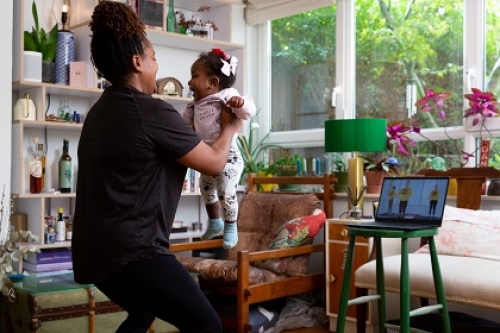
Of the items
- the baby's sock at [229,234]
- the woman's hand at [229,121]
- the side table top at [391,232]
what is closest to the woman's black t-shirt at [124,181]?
the woman's hand at [229,121]

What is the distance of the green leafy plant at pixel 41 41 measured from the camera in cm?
411

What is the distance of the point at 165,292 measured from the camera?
1.87 metres

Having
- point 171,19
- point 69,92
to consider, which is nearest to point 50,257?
point 69,92

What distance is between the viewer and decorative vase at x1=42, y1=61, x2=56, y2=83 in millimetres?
4137

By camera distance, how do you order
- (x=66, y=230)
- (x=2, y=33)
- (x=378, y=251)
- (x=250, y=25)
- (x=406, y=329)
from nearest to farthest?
(x=406, y=329)
(x=378, y=251)
(x=2, y=33)
(x=66, y=230)
(x=250, y=25)

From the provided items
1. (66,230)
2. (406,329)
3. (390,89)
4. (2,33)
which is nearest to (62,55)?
(2,33)

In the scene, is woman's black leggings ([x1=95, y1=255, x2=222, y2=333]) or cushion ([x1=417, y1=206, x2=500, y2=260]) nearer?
woman's black leggings ([x1=95, y1=255, x2=222, y2=333])

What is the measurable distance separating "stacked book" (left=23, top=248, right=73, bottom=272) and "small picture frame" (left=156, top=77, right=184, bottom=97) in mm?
1274

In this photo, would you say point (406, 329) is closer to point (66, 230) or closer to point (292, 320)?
point (292, 320)

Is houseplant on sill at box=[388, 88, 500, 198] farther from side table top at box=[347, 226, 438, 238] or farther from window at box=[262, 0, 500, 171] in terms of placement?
side table top at box=[347, 226, 438, 238]

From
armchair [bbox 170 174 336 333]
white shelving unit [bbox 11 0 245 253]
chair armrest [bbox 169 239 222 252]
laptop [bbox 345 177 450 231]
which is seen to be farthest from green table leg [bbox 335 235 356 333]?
white shelving unit [bbox 11 0 245 253]

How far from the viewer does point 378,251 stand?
10.3 ft

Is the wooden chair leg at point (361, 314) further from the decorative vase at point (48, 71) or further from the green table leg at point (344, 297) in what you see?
the decorative vase at point (48, 71)

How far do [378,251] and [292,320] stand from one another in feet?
4.45
